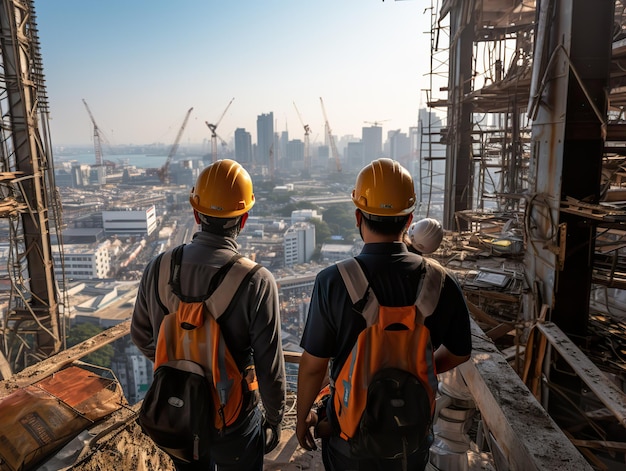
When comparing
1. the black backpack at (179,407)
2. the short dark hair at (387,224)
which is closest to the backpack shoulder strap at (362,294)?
the short dark hair at (387,224)

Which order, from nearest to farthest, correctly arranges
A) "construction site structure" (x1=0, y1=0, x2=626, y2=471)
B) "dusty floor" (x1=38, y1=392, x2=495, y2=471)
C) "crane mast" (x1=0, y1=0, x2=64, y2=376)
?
"construction site structure" (x1=0, y1=0, x2=626, y2=471)
"dusty floor" (x1=38, y1=392, x2=495, y2=471)
"crane mast" (x1=0, y1=0, x2=64, y2=376)

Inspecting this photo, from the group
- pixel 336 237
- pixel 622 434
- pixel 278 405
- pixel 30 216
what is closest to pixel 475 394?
pixel 278 405

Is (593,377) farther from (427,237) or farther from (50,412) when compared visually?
(50,412)

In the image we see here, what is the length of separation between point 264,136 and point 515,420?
279 feet

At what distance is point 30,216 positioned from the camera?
33.9 ft

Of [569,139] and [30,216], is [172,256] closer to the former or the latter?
[569,139]

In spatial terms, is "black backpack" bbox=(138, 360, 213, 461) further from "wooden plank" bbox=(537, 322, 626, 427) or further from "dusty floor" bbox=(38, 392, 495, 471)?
"wooden plank" bbox=(537, 322, 626, 427)

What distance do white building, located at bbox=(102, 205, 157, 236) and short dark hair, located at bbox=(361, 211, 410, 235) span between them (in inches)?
1489

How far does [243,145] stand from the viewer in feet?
266

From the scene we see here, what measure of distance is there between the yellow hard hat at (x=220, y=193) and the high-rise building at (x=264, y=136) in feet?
266

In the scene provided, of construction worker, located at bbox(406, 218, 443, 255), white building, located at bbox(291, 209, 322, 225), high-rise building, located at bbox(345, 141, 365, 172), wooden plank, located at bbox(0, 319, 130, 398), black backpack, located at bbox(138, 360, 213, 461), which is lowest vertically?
white building, located at bbox(291, 209, 322, 225)

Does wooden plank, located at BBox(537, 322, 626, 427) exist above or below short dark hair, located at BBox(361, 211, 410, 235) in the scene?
below

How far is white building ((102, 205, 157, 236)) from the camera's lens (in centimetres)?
3659

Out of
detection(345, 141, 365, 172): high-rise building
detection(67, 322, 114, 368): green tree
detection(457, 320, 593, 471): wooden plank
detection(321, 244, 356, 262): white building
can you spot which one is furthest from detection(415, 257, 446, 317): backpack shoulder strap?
detection(345, 141, 365, 172): high-rise building
